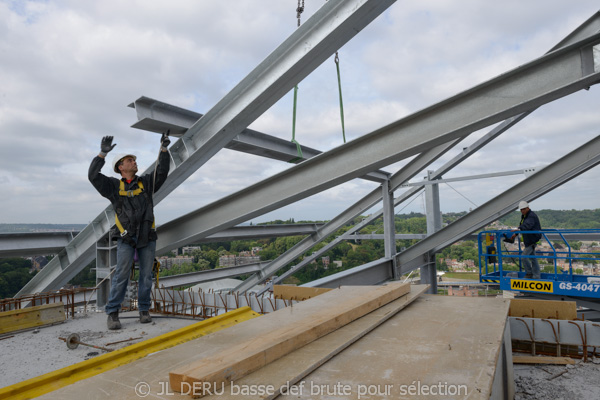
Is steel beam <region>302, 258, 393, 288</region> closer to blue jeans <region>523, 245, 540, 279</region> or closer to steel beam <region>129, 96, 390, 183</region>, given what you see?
steel beam <region>129, 96, 390, 183</region>

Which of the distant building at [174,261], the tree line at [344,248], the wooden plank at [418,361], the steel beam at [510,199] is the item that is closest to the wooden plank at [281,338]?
the wooden plank at [418,361]

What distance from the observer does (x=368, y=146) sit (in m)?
4.60

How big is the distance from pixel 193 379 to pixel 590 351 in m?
3.59

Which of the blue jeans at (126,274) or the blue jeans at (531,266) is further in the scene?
the blue jeans at (531,266)

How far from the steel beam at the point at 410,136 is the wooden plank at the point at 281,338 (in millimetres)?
1712

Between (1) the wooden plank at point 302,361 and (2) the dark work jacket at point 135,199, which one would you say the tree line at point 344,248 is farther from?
(1) the wooden plank at point 302,361

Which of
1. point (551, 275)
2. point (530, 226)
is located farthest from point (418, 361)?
point (551, 275)

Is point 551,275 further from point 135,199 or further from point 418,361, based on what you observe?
point 135,199

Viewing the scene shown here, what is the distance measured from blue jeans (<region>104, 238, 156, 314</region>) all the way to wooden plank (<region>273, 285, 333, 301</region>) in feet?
5.37

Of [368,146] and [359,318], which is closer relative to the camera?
[359,318]

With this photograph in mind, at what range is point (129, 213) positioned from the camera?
4406 mm

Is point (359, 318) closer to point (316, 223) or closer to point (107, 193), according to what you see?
point (107, 193)

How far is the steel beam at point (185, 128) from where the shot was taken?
4422mm

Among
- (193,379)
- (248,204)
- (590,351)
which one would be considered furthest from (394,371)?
(248,204)
